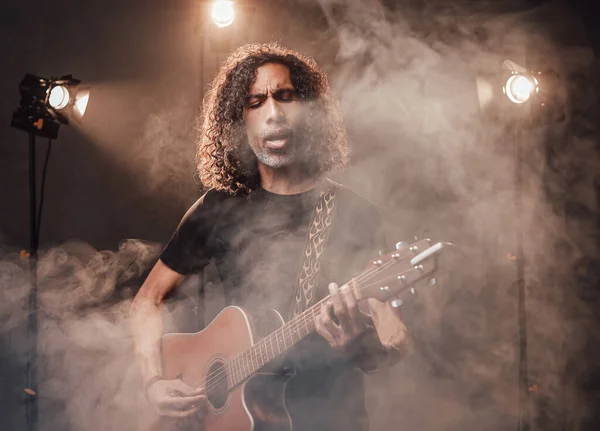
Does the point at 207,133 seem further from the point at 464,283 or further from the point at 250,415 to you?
the point at 464,283

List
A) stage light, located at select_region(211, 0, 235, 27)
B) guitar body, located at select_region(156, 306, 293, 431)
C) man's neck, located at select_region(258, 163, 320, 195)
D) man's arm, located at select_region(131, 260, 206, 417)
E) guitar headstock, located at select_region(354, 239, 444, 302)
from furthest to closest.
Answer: stage light, located at select_region(211, 0, 235, 27)
man's neck, located at select_region(258, 163, 320, 195)
man's arm, located at select_region(131, 260, 206, 417)
guitar body, located at select_region(156, 306, 293, 431)
guitar headstock, located at select_region(354, 239, 444, 302)

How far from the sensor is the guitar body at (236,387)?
4.99 feet

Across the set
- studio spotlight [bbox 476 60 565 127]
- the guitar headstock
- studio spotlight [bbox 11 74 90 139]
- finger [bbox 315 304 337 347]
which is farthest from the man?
studio spotlight [bbox 476 60 565 127]

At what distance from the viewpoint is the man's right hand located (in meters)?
1.61

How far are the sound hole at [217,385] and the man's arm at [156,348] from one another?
0.10 ft

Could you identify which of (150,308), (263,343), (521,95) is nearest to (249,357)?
(263,343)

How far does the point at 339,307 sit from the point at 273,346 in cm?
22

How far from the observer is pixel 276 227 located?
5.80 feet

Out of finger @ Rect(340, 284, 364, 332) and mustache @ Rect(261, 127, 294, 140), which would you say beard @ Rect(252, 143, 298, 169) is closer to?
mustache @ Rect(261, 127, 294, 140)

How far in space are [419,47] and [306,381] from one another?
3.89 ft

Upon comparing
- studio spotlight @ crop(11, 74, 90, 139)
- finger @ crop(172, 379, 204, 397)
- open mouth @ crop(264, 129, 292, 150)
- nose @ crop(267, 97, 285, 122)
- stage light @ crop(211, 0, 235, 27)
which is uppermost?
stage light @ crop(211, 0, 235, 27)

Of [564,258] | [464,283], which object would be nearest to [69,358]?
[464,283]

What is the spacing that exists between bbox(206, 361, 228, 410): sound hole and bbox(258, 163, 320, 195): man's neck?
546 millimetres

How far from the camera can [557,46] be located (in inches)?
85.1
